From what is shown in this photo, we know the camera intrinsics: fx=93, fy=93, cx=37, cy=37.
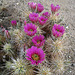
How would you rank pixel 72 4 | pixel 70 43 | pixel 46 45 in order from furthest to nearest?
pixel 72 4
pixel 70 43
pixel 46 45

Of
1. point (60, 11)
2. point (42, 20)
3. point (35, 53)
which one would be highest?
point (60, 11)

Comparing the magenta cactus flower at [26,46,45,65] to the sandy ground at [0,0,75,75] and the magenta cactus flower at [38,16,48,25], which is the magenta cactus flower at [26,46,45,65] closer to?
the magenta cactus flower at [38,16,48,25]

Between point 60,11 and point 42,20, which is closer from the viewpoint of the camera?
point 42,20

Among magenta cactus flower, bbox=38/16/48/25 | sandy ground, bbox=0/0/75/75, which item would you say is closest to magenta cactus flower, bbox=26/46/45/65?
magenta cactus flower, bbox=38/16/48/25

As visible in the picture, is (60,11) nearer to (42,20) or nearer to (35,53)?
(42,20)

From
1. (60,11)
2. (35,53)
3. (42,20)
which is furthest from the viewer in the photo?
(60,11)

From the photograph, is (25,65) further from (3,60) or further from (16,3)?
(16,3)

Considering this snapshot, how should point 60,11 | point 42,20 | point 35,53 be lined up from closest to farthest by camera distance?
point 35,53, point 42,20, point 60,11

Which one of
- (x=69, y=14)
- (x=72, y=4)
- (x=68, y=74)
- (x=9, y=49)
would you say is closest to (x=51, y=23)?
(x=9, y=49)

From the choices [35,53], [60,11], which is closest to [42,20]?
[35,53]

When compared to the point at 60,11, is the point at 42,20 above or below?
below

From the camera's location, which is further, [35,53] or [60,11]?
[60,11]
